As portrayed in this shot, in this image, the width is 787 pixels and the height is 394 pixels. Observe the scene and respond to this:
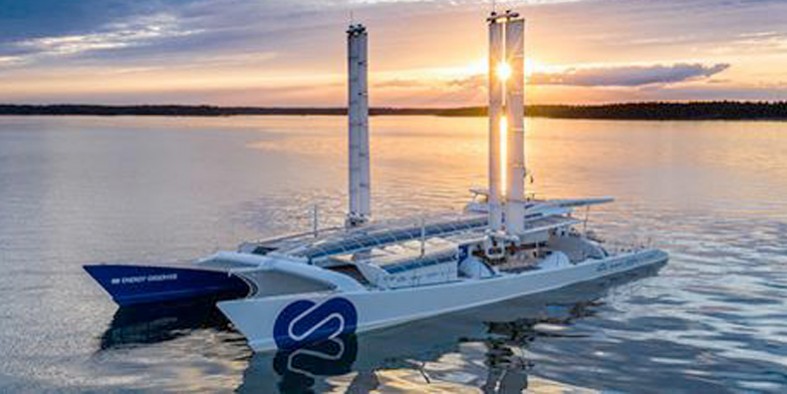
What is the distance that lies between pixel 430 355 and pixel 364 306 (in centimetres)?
257

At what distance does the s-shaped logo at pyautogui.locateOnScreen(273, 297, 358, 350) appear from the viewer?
20812 mm

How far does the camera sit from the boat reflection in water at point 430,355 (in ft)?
61.2

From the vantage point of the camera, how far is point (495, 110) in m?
27.1

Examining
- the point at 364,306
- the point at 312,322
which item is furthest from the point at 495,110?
the point at 312,322

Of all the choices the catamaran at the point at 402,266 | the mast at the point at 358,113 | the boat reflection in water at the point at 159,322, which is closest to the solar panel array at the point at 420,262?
the catamaran at the point at 402,266

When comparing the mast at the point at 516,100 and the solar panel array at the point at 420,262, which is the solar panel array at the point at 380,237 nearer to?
the solar panel array at the point at 420,262

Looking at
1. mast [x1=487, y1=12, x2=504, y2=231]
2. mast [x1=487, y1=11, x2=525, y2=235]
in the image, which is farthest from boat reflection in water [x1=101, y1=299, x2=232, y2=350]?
mast [x1=487, y1=11, x2=525, y2=235]

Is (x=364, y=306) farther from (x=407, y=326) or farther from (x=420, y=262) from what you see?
(x=420, y=262)

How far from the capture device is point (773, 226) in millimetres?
38719

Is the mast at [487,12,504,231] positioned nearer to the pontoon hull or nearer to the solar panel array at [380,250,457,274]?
the solar panel array at [380,250,457,274]

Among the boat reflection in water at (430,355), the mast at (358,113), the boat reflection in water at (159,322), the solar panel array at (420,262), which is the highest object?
the mast at (358,113)

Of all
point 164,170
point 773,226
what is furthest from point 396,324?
point 164,170

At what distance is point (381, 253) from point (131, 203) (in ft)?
82.1

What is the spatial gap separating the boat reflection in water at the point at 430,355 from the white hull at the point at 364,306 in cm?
31
